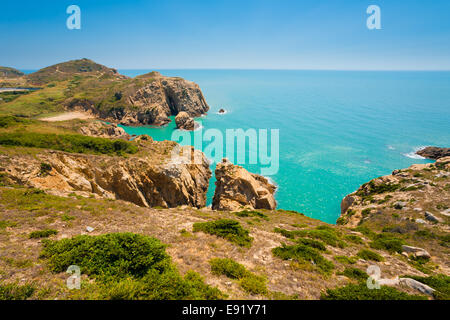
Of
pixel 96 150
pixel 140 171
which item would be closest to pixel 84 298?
pixel 140 171

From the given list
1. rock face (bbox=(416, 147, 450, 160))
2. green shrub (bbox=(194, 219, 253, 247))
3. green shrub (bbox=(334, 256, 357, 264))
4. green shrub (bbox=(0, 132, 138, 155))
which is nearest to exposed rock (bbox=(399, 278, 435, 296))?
green shrub (bbox=(334, 256, 357, 264))

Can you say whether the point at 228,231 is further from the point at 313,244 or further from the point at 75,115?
the point at 75,115

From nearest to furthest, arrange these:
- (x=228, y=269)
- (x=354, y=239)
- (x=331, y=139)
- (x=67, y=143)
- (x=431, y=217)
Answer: (x=228, y=269), (x=354, y=239), (x=431, y=217), (x=67, y=143), (x=331, y=139)

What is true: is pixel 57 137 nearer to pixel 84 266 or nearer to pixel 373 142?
pixel 84 266

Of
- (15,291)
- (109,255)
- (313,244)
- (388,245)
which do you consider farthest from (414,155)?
(15,291)

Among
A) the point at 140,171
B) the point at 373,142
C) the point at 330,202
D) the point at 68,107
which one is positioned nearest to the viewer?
the point at 140,171

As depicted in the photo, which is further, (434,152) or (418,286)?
(434,152)
